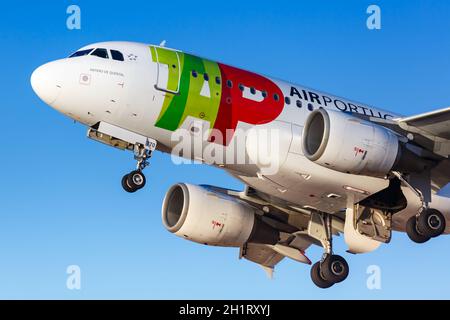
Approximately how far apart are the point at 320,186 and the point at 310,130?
1970mm

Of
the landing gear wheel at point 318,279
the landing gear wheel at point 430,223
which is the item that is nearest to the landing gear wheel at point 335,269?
the landing gear wheel at point 318,279

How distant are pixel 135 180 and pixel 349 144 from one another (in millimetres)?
6410

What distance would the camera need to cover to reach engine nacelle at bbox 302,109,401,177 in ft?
99.0

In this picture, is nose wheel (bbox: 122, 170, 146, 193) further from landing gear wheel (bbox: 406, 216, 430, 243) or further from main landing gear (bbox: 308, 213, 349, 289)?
landing gear wheel (bbox: 406, 216, 430, 243)

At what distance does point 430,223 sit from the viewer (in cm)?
3234

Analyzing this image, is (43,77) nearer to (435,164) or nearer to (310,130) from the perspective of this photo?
(310,130)

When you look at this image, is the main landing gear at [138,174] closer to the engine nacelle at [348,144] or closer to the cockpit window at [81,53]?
the cockpit window at [81,53]

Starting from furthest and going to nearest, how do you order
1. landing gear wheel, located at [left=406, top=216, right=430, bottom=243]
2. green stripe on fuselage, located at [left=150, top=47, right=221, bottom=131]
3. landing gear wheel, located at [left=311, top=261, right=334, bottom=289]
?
landing gear wheel, located at [left=311, top=261, right=334, bottom=289] < landing gear wheel, located at [left=406, top=216, right=430, bottom=243] < green stripe on fuselage, located at [left=150, top=47, right=221, bottom=131]

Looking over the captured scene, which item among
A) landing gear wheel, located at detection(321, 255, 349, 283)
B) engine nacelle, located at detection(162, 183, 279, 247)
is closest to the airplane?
landing gear wheel, located at detection(321, 255, 349, 283)

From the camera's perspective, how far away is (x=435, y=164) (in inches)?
1284

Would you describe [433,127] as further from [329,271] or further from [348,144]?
[329,271]

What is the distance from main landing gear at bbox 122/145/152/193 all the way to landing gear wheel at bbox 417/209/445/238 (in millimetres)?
8560

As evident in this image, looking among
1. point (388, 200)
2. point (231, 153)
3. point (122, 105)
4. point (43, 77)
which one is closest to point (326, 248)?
point (388, 200)

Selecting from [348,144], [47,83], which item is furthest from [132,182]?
[348,144]
